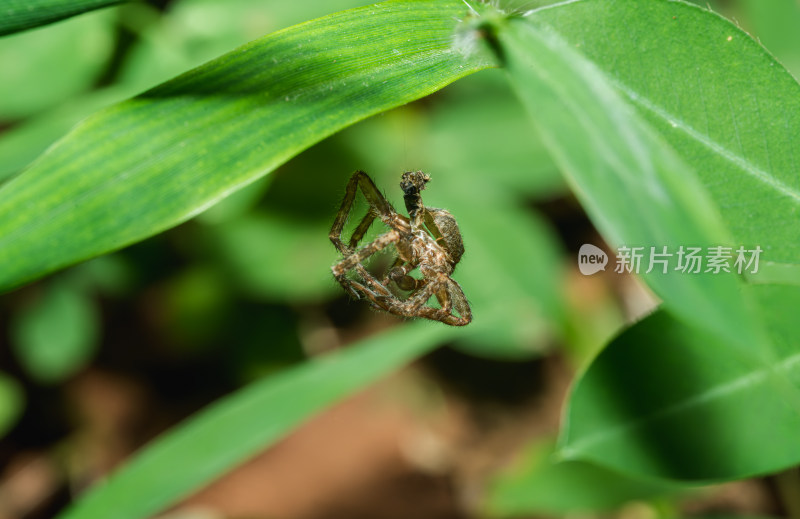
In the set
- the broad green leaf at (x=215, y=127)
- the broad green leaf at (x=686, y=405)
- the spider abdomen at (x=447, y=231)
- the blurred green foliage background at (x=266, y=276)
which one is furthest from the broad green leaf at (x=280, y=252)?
the broad green leaf at (x=215, y=127)

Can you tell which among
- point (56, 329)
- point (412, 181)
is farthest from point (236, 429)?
point (56, 329)

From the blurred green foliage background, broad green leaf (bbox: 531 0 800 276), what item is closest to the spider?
broad green leaf (bbox: 531 0 800 276)

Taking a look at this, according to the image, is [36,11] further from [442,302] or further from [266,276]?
[266,276]

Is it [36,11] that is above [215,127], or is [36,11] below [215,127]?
above

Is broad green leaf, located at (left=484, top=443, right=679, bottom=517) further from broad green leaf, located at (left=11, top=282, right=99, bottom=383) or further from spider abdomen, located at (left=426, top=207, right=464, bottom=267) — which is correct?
broad green leaf, located at (left=11, top=282, right=99, bottom=383)

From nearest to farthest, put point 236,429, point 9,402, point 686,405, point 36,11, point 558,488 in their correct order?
1. point 36,11
2. point 686,405
3. point 236,429
4. point 558,488
5. point 9,402
